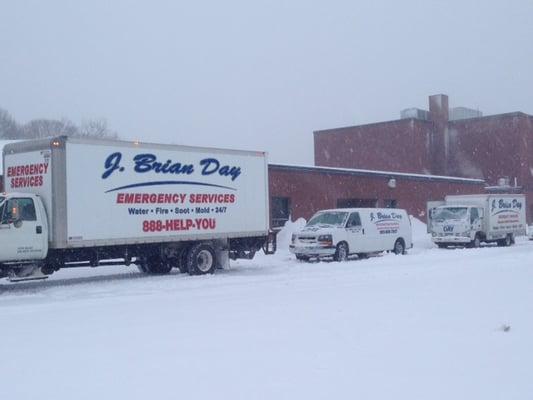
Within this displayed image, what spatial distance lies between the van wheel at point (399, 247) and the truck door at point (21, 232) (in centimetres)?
1461

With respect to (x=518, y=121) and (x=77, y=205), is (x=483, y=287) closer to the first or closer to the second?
(x=77, y=205)

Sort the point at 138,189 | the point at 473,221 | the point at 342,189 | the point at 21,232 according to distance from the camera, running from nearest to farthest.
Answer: the point at 21,232, the point at 138,189, the point at 473,221, the point at 342,189

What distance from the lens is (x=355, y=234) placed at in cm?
2461

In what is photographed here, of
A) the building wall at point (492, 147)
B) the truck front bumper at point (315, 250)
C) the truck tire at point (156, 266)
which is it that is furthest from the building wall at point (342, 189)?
the building wall at point (492, 147)

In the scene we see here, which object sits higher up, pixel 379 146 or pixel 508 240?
pixel 379 146

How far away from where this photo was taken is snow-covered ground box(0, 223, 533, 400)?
6.96 meters

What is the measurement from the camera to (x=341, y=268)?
2048 cm

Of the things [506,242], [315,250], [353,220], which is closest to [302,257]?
[315,250]

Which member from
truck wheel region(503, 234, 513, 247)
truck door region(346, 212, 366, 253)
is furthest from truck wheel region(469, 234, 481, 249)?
truck door region(346, 212, 366, 253)

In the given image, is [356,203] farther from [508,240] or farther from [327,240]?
[327,240]

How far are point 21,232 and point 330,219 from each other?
38.8ft

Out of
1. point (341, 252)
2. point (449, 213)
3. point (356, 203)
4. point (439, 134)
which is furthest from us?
point (439, 134)

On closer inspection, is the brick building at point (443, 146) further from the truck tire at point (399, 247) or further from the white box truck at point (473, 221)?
the truck tire at point (399, 247)

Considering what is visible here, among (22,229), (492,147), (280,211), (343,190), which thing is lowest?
(22,229)
